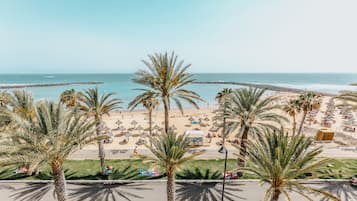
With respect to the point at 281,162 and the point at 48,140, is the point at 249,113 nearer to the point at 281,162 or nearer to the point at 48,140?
the point at 281,162

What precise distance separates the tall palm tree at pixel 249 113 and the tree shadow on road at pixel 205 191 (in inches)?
98.7

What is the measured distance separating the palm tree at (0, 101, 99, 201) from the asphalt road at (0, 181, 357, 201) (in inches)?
144

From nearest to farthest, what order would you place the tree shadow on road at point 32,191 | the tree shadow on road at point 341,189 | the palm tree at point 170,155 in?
the palm tree at point 170,155, the tree shadow on road at point 32,191, the tree shadow on road at point 341,189

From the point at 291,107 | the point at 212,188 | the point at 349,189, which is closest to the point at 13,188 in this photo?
the point at 212,188

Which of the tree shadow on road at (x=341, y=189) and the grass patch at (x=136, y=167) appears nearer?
the tree shadow on road at (x=341, y=189)

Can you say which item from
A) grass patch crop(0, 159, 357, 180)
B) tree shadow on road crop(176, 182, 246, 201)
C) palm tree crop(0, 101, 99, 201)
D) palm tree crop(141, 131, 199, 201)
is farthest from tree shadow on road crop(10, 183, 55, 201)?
tree shadow on road crop(176, 182, 246, 201)

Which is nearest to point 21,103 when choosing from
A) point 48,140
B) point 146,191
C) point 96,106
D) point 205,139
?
point 96,106

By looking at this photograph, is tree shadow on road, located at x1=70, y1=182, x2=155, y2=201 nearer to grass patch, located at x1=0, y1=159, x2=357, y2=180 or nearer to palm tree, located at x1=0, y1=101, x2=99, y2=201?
grass patch, located at x1=0, y1=159, x2=357, y2=180

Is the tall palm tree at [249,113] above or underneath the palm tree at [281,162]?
above

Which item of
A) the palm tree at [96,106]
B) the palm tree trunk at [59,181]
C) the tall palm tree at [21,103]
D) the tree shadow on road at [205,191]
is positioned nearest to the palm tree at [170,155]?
the tree shadow on road at [205,191]

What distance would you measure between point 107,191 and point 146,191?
2.84 metres

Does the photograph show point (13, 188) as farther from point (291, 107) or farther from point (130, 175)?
point (291, 107)

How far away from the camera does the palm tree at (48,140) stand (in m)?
10.7

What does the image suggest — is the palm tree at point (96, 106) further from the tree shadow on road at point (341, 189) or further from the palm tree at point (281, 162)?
the tree shadow on road at point (341, 189)
